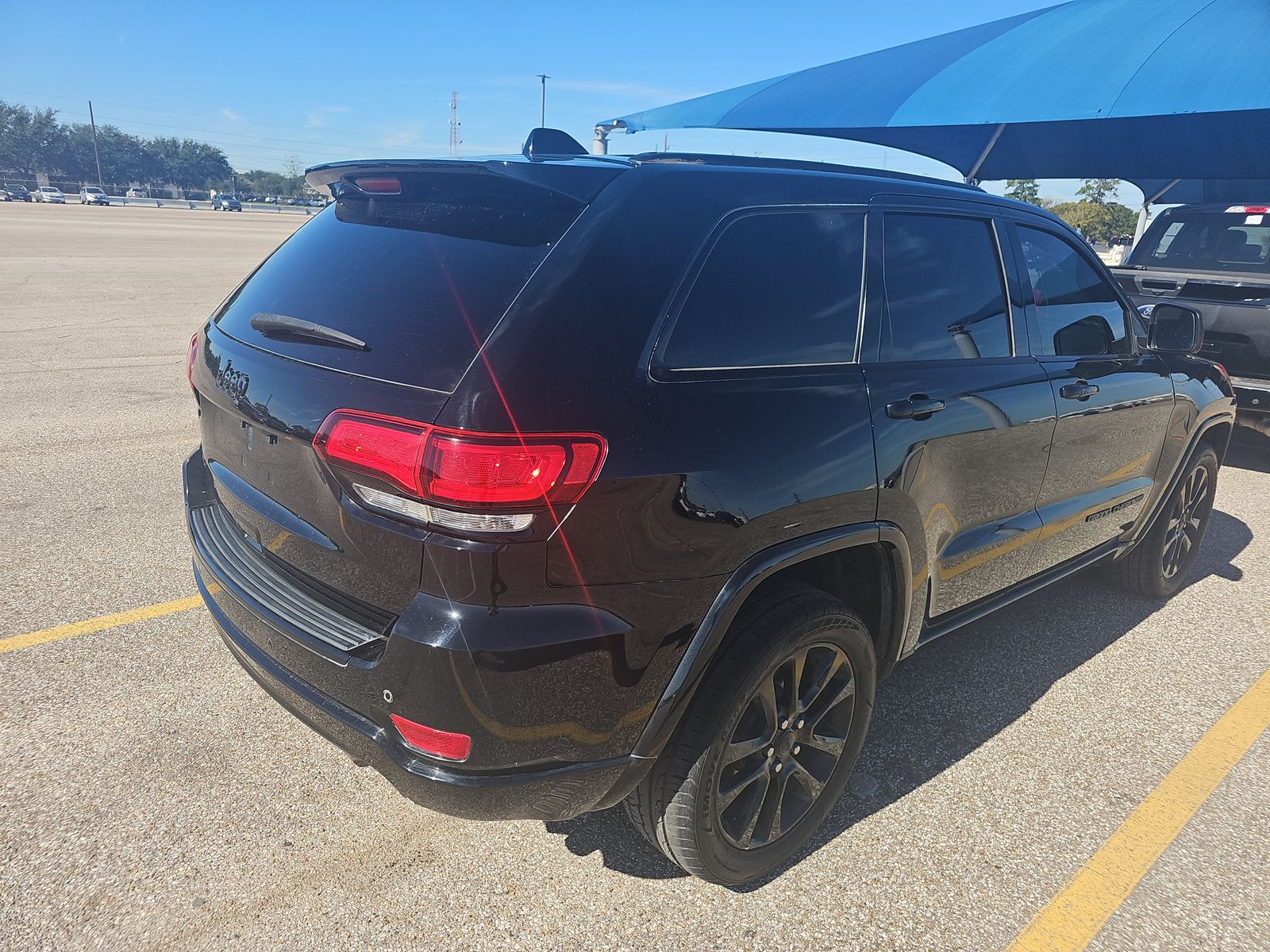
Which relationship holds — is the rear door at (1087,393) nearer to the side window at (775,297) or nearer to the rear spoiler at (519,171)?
the side window at (775,297)

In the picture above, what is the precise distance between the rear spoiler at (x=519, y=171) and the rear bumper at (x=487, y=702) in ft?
3.31

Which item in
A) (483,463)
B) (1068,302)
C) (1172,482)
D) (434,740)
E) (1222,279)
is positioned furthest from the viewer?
(1222,279)

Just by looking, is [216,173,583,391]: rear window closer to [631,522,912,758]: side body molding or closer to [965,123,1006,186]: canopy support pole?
[631,522,912,758]: side body molding

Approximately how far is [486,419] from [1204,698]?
10.8 ft

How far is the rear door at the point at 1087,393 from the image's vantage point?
3.14m

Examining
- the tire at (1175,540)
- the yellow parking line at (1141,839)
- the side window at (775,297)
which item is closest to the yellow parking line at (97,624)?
the side window at (775,297)

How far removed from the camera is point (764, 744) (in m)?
2.24

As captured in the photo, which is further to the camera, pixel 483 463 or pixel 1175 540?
pixel 1175 540

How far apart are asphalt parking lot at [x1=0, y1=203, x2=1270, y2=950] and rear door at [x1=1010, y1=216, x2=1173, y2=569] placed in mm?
646

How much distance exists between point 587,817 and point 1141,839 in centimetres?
169

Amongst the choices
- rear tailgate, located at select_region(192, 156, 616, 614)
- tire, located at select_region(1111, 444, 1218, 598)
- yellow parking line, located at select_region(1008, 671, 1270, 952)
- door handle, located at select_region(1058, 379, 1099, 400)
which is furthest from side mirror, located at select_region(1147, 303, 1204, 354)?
rear tailgate, located at select_region(192, 156, 616, 614)

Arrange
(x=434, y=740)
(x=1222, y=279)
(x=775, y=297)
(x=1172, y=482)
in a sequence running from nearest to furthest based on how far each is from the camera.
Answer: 1. (x=434, y=740)
2. (x=775, y=297)
3. (x=1172, y=482)
4. (x=1222, y=279)

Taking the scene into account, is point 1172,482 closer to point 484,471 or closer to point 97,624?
point 484,471

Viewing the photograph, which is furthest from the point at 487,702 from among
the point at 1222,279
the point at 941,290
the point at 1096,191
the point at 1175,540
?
the point at 1096,191
